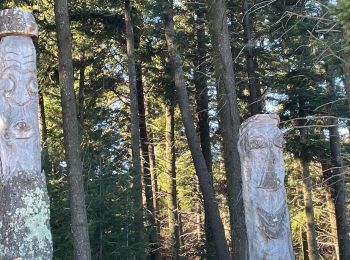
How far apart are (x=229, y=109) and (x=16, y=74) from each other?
5.73m

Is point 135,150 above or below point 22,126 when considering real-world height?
above

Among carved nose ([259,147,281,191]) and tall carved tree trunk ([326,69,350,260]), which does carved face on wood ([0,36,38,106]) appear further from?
tall carved tree trunk ([326,69,350,260])

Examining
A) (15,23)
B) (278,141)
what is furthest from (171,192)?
(15,23)

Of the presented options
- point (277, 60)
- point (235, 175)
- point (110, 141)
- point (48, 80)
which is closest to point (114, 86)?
point (48, 80)

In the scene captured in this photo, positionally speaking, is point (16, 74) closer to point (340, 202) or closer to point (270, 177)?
point (270, 177)

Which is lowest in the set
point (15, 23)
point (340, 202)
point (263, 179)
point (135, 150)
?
point (340, 202)

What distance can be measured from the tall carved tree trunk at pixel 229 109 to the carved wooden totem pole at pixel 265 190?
3849mm

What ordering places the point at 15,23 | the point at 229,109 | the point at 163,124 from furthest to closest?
the point at 163,124 → the point at 229,109 → the point at 15,23

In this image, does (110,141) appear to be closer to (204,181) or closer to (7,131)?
(204,181)

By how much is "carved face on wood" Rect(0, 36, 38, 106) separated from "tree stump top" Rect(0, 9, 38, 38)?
0.39 ft

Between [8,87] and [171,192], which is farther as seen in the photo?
[171,192]

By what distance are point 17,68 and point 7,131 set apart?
954mm

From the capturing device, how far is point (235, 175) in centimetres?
1167

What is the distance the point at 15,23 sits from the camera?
7402mm
